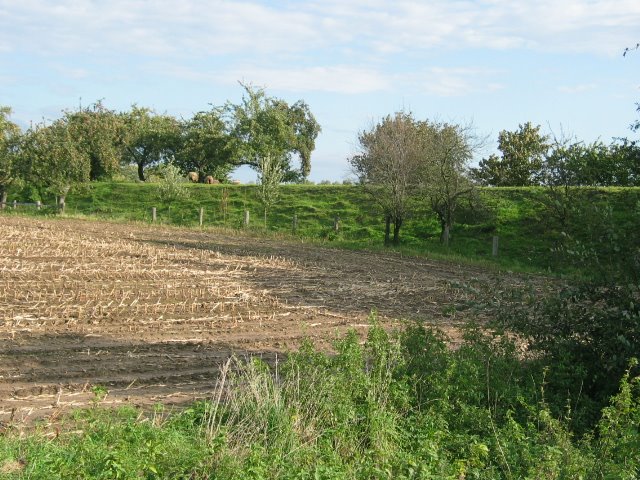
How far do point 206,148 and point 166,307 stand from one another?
4954 centimetres

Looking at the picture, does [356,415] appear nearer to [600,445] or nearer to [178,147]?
[600,445]

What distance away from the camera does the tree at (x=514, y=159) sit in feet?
169

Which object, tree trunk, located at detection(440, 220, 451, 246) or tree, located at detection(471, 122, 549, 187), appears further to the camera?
tree, located at detection(471, 122, 549, 187)

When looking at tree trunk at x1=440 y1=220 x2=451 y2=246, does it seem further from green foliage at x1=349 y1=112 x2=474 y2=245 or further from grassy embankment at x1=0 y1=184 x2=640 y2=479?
grassy embankment at x1=0 y1=184 x2=640 y2=479

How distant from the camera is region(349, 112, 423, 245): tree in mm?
35188

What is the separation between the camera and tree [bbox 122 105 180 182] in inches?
2596

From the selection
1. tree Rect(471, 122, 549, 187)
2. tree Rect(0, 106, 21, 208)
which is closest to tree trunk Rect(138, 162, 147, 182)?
tree Rect(0, 106, 21, 208)

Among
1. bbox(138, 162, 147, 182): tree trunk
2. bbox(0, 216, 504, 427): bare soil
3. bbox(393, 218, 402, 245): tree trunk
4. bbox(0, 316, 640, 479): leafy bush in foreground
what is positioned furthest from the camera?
bbox(138, 162, 147, 182): tree trunk

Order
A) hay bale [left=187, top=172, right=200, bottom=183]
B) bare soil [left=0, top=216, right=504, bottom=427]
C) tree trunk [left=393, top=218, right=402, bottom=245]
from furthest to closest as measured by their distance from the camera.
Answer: hay bale [left=187, top=172, right=200, bottom=183] < tree trunk [left=393, top=218, right=402, bottom=245] < bare soil [left=0, top=216, right=504, bottom=427]

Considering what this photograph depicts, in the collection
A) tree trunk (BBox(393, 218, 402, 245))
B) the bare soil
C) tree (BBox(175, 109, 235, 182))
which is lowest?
the bare soil

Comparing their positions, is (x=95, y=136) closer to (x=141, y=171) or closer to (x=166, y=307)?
(x=141, y=171)

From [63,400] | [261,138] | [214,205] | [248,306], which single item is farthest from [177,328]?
[261,138]

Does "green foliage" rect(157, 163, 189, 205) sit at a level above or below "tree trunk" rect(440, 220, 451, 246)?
above

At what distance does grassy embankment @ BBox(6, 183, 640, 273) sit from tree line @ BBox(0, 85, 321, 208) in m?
2.55
